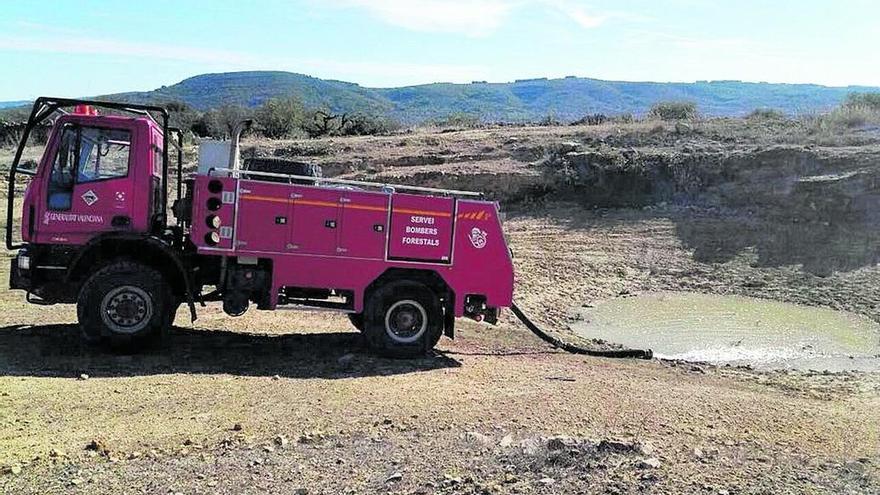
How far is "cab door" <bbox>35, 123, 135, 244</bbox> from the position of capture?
9109 mm

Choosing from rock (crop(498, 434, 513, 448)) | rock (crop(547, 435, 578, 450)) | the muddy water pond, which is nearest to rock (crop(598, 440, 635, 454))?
rock (crop(547, 435, 578, 450))

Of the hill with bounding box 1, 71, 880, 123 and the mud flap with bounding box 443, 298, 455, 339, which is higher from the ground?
the hill with bounding box 1, 71, 880, 123

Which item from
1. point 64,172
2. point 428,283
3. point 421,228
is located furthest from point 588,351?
point 64,172

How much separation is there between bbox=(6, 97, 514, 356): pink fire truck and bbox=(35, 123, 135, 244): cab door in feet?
0.04

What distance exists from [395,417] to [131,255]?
A: 4433 mm

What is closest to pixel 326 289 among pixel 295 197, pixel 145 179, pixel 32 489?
pixel 295 197

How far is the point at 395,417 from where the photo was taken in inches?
277

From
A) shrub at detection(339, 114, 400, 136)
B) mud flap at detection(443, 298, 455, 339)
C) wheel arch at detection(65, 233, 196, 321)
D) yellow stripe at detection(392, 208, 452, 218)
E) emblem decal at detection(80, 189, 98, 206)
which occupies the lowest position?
mud flap at detection(443, 298, 455, 339)

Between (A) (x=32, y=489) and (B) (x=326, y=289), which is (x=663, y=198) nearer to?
(B) (x=326, y=289)

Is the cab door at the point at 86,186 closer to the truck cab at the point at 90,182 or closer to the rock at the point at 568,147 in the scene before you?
the truck cab at the point at 90,182

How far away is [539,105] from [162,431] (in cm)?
11271

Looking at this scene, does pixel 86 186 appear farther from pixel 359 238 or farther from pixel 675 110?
pixel 675 110

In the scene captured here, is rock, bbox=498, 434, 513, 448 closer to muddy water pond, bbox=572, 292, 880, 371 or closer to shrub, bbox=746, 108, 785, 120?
muddy water pond, bbox=572, 292, 880, 371

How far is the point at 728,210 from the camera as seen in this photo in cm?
2248
